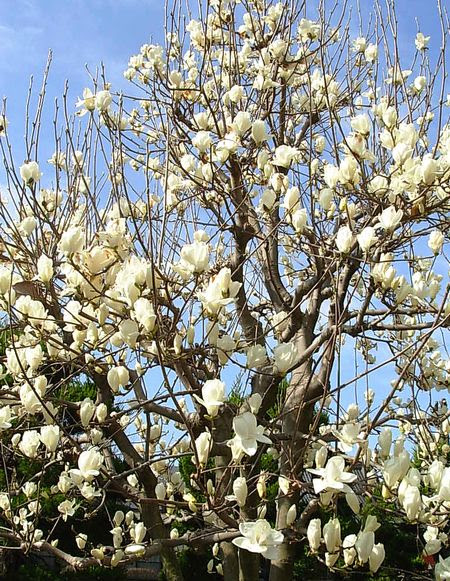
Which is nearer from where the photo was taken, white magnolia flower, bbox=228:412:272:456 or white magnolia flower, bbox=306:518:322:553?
white magnolia flower, bbox=228:412:272:456

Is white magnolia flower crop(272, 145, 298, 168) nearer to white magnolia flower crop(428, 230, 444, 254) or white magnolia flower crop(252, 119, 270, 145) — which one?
white magnolia flower crop(252, 119, 270, 145)

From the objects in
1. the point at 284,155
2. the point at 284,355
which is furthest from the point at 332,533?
the point at 284,155

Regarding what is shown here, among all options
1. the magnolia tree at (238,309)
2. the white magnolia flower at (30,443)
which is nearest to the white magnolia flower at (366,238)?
the magnolia tree at (238,309)

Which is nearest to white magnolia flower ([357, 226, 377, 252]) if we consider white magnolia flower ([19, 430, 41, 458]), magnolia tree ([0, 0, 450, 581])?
magnolia tree ([0, 0, 450, 581])

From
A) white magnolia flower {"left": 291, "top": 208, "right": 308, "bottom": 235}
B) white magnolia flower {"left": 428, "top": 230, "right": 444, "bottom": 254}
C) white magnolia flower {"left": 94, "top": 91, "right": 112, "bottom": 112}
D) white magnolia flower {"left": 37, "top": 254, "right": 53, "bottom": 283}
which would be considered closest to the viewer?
white magnolia flower {"left": 37, "top": 254, "right": 53, "bottom": 283}

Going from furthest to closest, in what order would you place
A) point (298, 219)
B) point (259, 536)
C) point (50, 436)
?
point (298, 219) → point (50, 436) → point (259, 536)

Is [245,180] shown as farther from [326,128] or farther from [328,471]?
[328,471]

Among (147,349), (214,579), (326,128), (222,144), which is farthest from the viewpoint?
(214,579)

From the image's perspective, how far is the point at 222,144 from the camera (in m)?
2.15

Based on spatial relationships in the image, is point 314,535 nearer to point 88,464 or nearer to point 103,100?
point 88,464

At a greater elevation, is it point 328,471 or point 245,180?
point 245,180

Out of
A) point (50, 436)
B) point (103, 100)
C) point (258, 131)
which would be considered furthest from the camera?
point (103, 100)

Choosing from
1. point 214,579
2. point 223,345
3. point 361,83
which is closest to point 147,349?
point 223,345

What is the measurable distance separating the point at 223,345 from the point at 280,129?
166 cm
